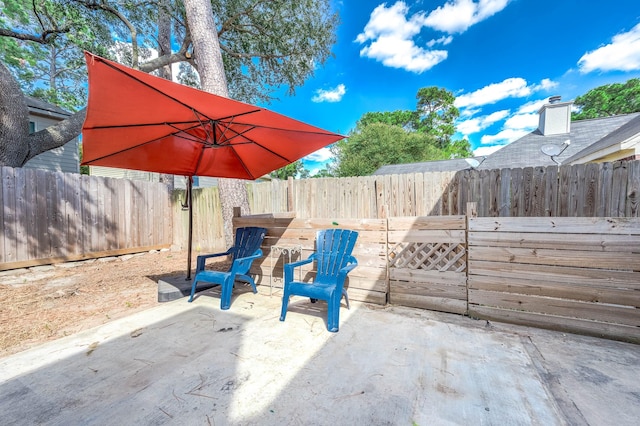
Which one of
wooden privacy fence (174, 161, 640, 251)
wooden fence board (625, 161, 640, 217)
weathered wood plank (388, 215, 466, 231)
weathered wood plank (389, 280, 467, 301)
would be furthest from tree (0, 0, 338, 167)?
wooden fence board (625, 161, 640, 217)

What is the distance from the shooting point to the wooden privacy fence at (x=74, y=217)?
14.0 ft

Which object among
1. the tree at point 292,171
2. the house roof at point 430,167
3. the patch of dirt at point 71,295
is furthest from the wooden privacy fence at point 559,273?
the tree at point 292,171

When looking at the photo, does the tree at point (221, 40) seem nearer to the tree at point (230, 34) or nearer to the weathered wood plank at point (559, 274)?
the tree at point (230, 34)

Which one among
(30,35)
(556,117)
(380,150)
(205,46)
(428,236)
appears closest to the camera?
(428,236)

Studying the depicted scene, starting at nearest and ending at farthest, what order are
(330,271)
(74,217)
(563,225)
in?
(563,225), (330,271), (74,217)

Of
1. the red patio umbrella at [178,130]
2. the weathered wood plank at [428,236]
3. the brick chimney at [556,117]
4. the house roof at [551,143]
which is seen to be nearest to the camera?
the red patio umbrella at [178,130]

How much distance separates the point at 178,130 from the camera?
2502 millimetres

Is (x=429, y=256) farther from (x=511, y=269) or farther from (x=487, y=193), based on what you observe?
(x=487, y=193)

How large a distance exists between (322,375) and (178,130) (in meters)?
2.46

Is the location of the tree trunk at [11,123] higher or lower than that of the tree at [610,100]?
lower

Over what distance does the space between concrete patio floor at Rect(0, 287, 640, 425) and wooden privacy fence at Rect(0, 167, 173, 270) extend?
3.60 m

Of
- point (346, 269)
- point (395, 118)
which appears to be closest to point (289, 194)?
point (346, 269)

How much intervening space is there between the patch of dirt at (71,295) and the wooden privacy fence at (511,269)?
258 centimetres

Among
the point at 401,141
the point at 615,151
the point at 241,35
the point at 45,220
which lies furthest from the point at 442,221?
the point at 401,141
